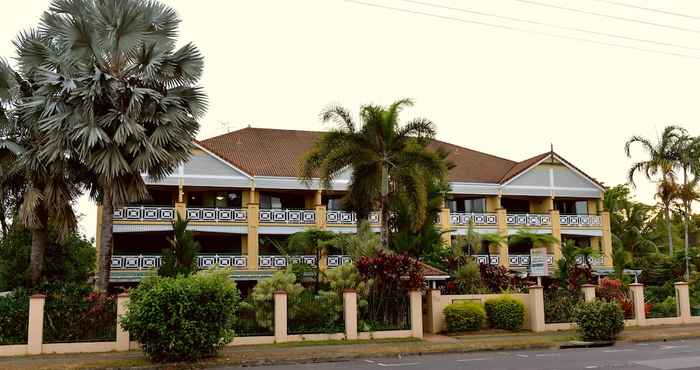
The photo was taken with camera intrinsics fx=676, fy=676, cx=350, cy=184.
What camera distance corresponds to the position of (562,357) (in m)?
16.4

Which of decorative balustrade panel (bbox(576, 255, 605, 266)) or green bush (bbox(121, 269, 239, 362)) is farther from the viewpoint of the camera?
decorative balustrade panel (bbox(576, 255, 605, 266))

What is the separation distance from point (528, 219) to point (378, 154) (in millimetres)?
15350

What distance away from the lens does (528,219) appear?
37.0 metres

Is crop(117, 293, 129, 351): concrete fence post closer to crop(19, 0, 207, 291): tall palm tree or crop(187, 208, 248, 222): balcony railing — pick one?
crop(19, 0, 207, 291): tall palm tree

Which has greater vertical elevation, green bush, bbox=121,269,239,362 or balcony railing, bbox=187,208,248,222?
balcony railing, bbox=187,208,248,222

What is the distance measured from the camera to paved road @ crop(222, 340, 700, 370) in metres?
14.5

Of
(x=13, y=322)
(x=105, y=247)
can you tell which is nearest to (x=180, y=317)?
(x=13, y=322)

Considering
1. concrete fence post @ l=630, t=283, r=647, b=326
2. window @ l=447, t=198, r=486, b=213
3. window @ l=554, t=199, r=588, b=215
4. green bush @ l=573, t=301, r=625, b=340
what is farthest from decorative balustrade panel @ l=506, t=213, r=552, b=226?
green bush @ l=573, t=301, r=625, b=340

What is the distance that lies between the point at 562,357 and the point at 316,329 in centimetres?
707

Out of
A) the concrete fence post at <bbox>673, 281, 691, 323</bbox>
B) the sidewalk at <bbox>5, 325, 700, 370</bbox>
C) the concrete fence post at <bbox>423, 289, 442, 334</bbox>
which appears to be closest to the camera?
the sidewalk at <bbox>5, 325, 700, 370</bbox>

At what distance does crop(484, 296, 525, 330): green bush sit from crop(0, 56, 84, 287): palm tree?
45.9 ft

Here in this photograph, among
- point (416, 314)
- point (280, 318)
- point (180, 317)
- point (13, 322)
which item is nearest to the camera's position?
point (180, 317)

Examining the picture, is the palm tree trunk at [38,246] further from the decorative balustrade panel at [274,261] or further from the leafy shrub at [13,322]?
the decorative balustrade panel at [274,261]

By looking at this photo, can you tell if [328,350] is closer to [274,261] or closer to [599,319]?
[599,319]
